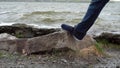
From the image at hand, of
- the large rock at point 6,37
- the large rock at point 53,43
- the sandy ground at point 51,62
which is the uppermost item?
the large rock at point 53,43

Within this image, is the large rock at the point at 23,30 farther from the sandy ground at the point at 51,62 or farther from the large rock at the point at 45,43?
the sandy ground at the point at 51,62

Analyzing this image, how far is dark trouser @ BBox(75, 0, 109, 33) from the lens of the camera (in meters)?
4.05

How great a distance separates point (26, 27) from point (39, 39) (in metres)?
0.97

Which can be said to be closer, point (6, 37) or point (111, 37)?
point (6, 37)

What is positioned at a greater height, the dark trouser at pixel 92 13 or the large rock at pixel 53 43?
the dark trouser at pixel 92 13

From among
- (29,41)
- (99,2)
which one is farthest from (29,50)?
(99,2)

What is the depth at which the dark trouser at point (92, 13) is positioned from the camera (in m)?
4.05

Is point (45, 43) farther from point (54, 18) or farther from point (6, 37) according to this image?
point (54, 18)

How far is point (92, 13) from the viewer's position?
13.5ft

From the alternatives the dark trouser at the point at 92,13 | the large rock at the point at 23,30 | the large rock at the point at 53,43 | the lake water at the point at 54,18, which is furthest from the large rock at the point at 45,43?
the lake water at the point at 54,18

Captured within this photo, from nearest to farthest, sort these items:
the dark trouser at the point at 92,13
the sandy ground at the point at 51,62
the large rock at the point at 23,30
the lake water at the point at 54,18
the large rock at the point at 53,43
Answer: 1. the dark trouser at the point at 92,13
2. the sandy ground at the point at 51,62
3. the large rock at the point at 53,43
4. the large rock at the point at 23,30
5. the lake water at the point at 54,18

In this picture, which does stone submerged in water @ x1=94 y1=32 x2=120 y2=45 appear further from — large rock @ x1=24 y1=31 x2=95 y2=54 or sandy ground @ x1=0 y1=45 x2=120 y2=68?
large rock @ x1=24 y1=31 x2=95 y2=54

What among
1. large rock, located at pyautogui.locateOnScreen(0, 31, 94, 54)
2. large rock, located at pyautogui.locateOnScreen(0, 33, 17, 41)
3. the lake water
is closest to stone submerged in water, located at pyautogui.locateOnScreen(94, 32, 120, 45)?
large rock, located at pyautogui.locateOnScreen(0, 31, 94, 54)

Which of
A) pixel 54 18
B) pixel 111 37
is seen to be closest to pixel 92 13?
pixel 111 37
